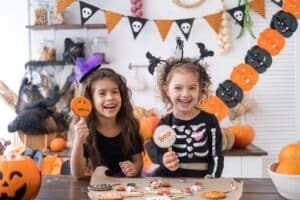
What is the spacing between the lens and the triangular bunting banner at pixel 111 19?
3.01 meters

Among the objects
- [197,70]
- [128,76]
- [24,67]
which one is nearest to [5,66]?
[24,67]

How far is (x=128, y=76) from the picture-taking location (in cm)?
318

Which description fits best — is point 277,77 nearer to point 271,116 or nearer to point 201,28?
point 271,116

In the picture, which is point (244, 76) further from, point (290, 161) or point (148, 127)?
point (290, 161)

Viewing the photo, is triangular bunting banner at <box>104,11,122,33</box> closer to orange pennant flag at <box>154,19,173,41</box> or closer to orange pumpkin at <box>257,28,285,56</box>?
orange pennant flag at <box>154,19,173,41</box>

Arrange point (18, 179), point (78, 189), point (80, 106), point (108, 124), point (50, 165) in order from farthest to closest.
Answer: point (50, 165) → point (108, 124) → point (80, 106) → point (78, 189) → point (18, 179)

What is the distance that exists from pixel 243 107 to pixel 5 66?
1.86 m

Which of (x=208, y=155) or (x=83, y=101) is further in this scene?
(x=208, y=155)

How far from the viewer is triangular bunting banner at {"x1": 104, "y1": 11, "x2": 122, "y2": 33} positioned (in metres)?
3.01

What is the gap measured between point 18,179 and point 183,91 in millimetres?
740

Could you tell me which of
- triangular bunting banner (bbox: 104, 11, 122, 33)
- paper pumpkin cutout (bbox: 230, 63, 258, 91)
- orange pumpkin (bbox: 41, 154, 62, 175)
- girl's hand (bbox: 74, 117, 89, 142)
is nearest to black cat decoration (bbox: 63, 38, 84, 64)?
triangular bunting banner (bbox: 104, 11, 122, 33)

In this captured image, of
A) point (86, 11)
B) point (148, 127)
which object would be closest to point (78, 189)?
point (148, 127)

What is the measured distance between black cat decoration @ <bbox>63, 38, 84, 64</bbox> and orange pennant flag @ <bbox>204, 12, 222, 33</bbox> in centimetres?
96

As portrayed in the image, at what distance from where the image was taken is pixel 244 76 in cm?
291
